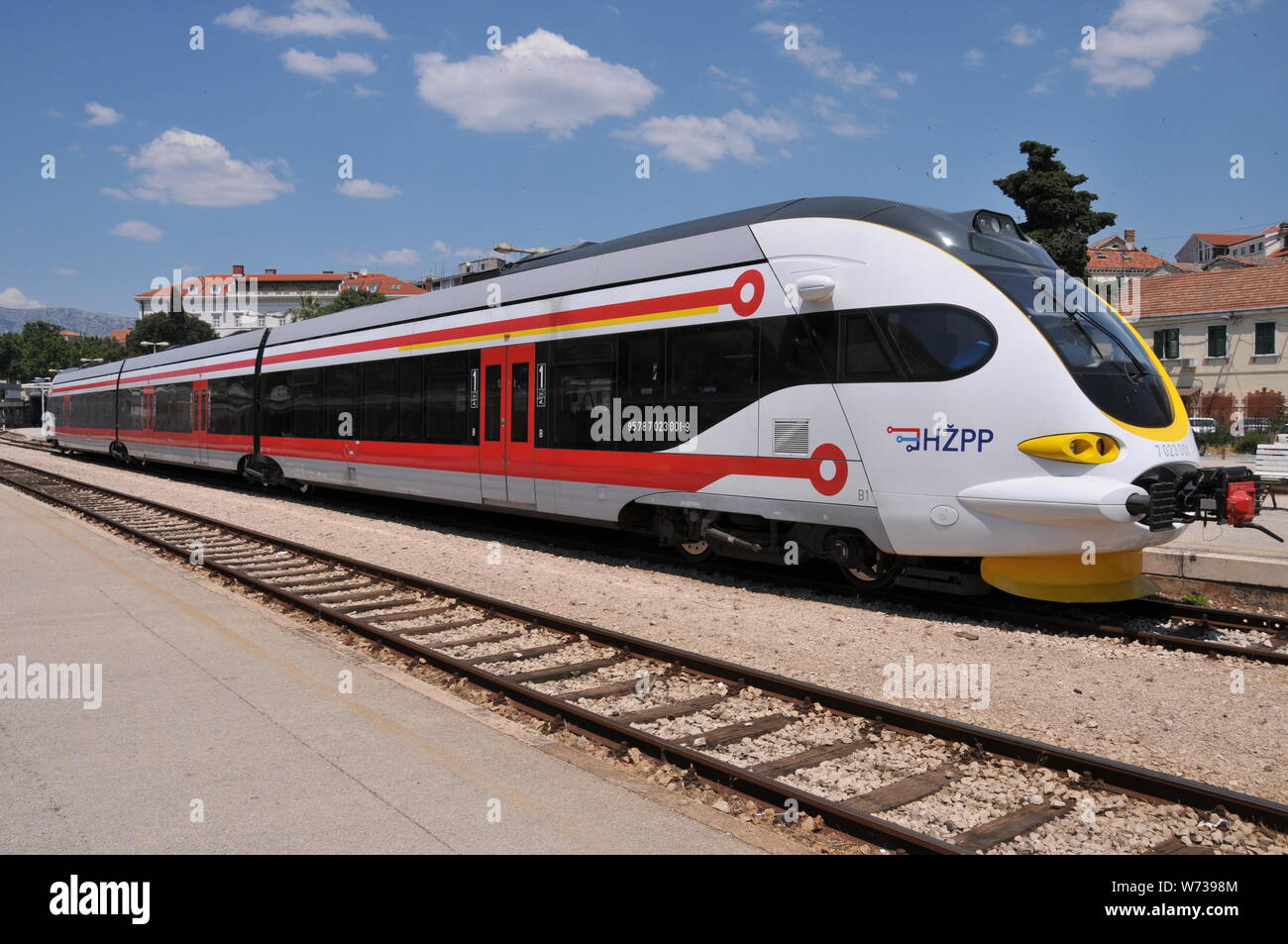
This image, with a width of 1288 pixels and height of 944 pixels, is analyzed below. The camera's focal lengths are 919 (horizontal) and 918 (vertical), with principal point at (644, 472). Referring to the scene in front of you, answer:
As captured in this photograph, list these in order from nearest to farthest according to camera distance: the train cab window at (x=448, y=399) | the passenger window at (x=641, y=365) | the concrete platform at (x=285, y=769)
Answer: the concrete platform at (x=285, y=769) → the passenger window at (x=641, y=365) → the train cab window at (x=448, y=399)

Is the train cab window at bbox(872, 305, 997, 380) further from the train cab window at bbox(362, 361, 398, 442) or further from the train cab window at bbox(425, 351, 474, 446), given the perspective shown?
the train cab window at bbox(362, 361, 398, 442)

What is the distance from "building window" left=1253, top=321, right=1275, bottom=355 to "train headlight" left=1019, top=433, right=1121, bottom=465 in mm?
40001

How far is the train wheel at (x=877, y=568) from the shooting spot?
8359mm

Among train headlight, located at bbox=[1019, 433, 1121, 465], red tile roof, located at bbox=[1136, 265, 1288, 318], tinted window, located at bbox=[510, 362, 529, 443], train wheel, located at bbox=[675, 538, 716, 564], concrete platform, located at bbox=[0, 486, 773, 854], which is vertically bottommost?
concrete platform, located at bbox=[0, 486, 773, 854]

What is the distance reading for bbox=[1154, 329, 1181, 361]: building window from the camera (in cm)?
4241

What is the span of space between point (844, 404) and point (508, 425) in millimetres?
5221

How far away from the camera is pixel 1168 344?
42844 millimetres

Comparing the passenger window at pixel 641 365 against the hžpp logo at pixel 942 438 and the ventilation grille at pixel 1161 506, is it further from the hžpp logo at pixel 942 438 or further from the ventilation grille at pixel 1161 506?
the ventilation grille at pixel 1161 506

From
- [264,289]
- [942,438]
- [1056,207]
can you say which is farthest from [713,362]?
[264,289]

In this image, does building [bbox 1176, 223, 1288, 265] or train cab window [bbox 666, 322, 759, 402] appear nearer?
train cab window [bbox 666, 322, 759, 402]

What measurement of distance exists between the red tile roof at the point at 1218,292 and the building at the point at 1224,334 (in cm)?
4

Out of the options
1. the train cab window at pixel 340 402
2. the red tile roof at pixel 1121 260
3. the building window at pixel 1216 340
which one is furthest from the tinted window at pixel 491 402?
the red tile roof at pixel 1121 260

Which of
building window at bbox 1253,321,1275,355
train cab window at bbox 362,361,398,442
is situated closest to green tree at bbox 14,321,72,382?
train cab window at bbox 362,361,398,442

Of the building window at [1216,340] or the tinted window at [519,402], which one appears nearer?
the tinted window at [519,402]
